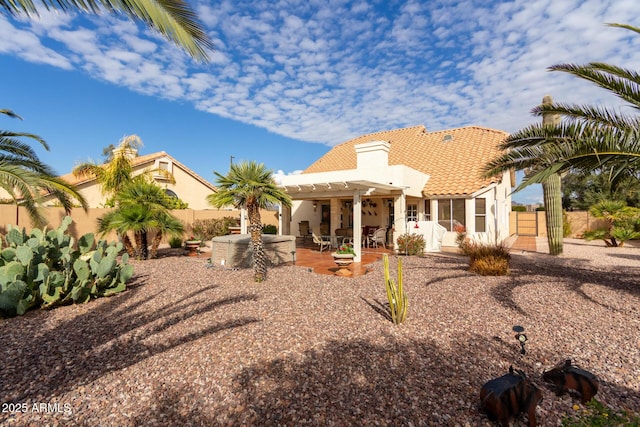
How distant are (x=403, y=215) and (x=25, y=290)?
12.4 m

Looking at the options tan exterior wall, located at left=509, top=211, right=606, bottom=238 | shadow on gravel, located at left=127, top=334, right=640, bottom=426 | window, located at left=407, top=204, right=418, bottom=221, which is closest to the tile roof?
window, located at left=407, top=204, right=418, bottom=221

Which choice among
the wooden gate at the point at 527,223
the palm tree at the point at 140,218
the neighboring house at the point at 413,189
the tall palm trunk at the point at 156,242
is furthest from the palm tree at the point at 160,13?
Result: the wooden gate at the point at 527,223

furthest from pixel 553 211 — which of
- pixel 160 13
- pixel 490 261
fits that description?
pixel 160 13

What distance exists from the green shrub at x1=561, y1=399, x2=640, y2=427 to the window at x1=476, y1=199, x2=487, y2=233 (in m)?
13.3

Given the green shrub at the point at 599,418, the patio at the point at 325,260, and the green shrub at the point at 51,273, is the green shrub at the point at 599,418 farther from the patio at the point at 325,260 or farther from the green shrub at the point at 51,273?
the green shrub at the point at 51,273

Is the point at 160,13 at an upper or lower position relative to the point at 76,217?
upper

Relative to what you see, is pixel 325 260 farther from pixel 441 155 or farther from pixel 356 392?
pixel 441 155

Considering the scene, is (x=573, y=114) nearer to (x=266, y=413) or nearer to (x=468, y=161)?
(x=266, y=413)

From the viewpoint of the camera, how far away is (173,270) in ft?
33.6

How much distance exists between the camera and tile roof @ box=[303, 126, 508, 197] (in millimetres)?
16250

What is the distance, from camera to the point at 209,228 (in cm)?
1992

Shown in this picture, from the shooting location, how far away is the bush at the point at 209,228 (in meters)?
19.6

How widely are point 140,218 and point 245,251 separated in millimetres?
4176

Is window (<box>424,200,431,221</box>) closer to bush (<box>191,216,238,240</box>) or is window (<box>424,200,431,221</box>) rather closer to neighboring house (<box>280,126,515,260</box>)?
neighboring house (<box>280,126,515,260</box>)
